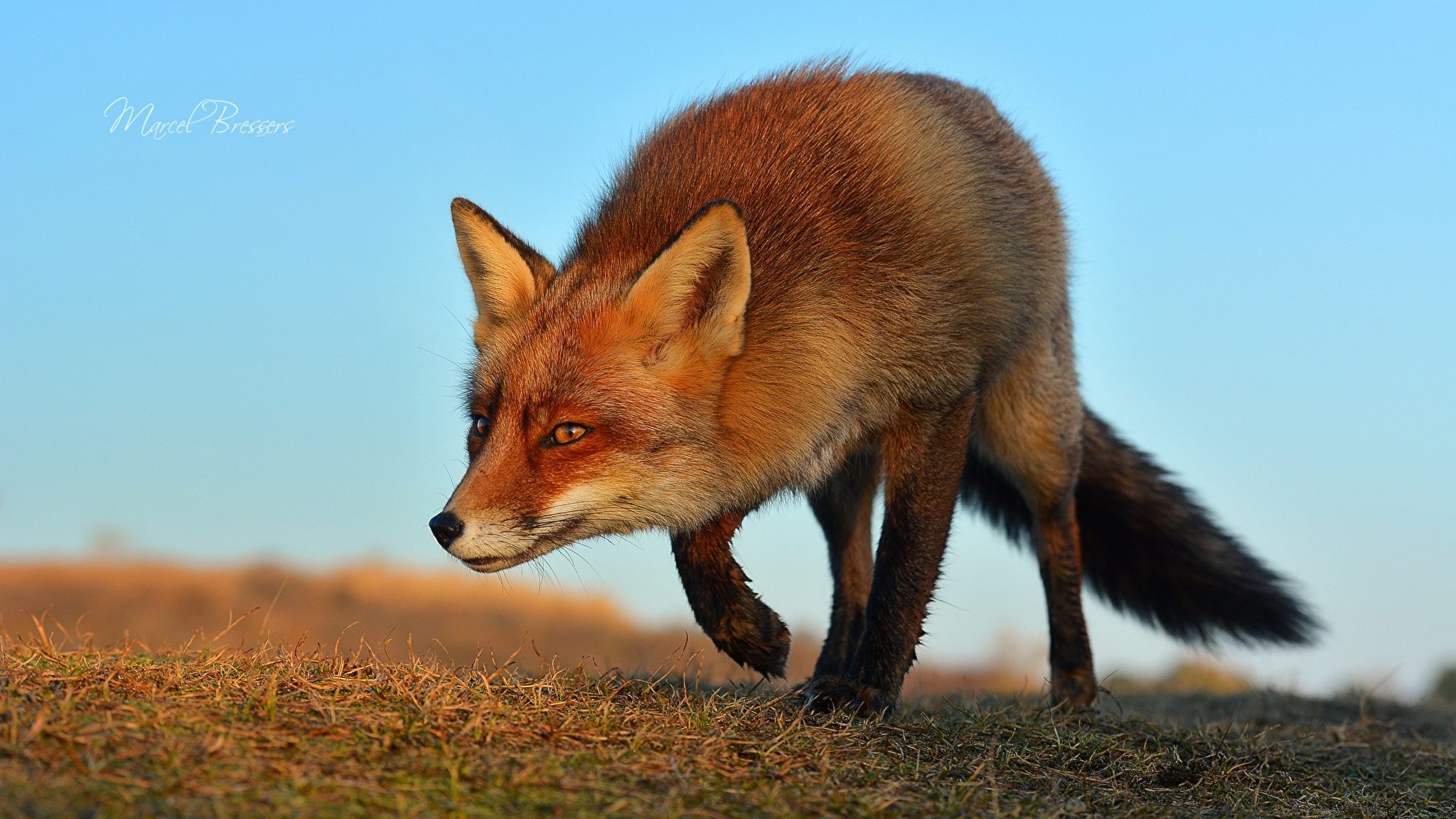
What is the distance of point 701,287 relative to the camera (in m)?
4.07

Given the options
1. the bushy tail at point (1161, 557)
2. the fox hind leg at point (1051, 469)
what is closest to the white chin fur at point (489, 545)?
the fox hind leg at point (1051, 469)

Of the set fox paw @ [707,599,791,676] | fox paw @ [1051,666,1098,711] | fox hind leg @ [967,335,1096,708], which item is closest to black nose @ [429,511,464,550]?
fox paw @ [707,599,791,676]

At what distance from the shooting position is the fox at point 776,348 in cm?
395

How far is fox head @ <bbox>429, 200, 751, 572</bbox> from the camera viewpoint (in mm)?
3842

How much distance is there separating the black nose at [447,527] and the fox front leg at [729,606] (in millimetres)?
1034

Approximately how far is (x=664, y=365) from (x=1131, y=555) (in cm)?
399

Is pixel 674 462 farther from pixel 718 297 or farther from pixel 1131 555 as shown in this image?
pixel 1131 555

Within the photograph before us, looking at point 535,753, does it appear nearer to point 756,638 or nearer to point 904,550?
point 756,638

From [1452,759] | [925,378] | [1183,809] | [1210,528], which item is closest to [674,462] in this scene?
[925,378]

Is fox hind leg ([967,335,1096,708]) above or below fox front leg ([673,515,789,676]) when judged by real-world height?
above

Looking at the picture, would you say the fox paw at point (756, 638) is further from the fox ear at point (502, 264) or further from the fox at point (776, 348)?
the fox ear at point (502, 264)

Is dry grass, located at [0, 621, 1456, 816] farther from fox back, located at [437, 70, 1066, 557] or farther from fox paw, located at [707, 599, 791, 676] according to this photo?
fox back, located at [437, 70, 1066, 557]

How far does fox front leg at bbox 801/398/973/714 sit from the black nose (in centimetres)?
142

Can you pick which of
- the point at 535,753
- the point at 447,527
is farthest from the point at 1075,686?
the point at 535,753
